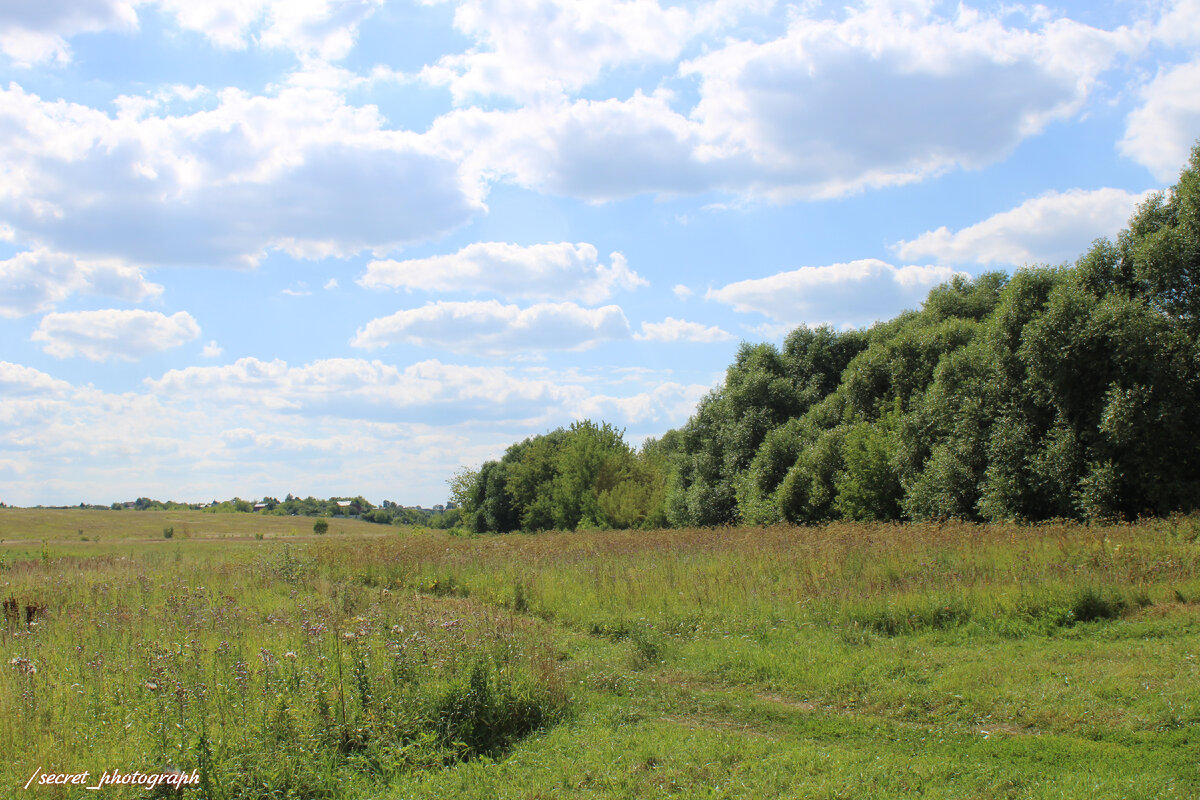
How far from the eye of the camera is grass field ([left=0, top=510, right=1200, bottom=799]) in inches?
218

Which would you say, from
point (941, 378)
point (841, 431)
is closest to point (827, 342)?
point (841, 431)

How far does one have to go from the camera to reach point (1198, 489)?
15.9 metres

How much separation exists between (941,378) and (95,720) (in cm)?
2345

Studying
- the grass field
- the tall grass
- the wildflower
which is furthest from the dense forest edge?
the wildflower

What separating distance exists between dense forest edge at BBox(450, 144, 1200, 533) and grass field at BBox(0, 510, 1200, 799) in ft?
14.2

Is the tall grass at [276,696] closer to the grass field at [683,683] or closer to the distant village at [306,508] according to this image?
the grass field at [683,683]

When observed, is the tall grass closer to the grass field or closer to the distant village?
the grass field

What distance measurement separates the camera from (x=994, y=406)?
67.3 ft

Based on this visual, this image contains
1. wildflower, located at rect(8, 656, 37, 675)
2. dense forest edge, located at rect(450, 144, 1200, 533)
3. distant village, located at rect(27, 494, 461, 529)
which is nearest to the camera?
wildflower, located at rect(8, 656, 37, 675)

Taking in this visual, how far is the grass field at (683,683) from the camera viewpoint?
5.54 m

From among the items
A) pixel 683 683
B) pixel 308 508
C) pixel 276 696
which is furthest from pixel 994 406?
pixel 308 508

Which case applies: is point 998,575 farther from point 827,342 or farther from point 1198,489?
point 827,342

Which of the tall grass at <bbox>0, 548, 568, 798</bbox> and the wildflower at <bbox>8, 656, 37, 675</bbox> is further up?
the wildflower at <bbox>8, 656, 37, 675</bbox>

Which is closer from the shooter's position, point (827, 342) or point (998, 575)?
point (998, 575)
